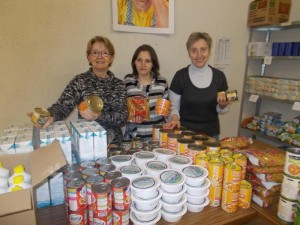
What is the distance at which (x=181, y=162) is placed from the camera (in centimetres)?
98

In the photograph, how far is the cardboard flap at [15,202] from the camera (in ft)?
1.96

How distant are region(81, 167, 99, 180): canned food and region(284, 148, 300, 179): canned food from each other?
703 mm

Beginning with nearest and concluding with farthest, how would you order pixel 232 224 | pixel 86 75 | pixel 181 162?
pixel 232 224 < pixel 181 162 < pixel 86 75

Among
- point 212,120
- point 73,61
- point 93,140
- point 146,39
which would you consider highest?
point 146,39

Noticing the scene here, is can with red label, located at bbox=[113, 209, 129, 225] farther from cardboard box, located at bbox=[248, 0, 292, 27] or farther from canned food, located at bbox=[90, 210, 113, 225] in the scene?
cardboard box, located at bbox=[248, 0, 292, 27]

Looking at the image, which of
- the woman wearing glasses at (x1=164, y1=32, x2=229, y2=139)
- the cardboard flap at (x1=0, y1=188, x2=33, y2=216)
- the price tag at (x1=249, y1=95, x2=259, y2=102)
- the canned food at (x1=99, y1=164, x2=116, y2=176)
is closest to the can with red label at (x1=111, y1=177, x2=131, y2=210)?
the canned food at (x1=99, y1=164, x2=116, y2=176)

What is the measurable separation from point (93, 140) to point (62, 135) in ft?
0.43

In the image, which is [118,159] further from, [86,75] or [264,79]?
[264,79]

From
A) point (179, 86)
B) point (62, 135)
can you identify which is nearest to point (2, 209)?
point (62, 135)

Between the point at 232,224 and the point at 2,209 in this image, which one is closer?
the point at 2,209

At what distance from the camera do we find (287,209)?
2.81ft

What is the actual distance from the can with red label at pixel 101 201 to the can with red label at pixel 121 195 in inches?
0.8

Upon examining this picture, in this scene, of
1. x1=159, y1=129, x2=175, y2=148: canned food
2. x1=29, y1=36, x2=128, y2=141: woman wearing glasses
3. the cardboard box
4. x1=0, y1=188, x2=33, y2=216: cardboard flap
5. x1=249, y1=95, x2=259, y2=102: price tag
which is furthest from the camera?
x1=249, y1=95, x2=259, y2=102: price tag

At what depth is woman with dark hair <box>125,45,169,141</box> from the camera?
1760 mm
